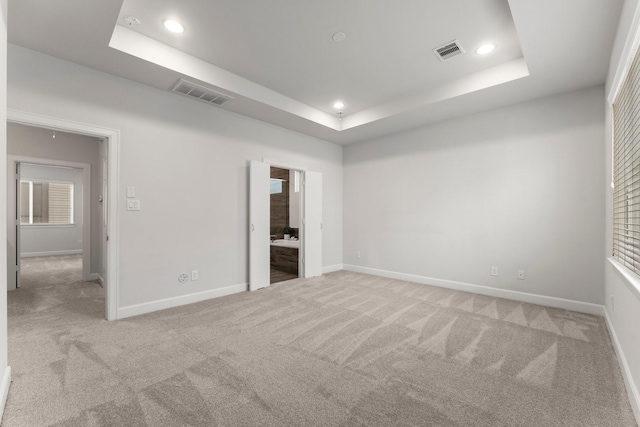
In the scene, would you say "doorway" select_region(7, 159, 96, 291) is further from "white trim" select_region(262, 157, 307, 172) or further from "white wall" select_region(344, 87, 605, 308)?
"white wall" select_region(344, 87, 605, 308)

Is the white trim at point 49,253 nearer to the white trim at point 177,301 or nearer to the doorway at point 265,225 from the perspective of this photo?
the white trim at point 177,301

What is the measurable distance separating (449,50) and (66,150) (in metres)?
6.00

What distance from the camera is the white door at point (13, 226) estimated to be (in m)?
4.13

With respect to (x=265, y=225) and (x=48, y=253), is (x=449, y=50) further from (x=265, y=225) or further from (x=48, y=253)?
(x=48, y=253)

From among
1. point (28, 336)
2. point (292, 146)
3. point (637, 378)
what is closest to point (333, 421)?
point (637, 378)

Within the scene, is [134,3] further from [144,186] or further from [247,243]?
[247,243]

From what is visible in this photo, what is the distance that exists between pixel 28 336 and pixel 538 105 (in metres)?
5.92

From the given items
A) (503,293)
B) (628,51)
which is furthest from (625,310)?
(503,293)

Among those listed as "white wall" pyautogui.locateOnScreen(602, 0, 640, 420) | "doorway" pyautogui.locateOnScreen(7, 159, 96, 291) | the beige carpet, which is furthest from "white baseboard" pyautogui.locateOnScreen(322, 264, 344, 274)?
"doorway" pyautogui.locateOnScreen(7, 159, 96, 291)

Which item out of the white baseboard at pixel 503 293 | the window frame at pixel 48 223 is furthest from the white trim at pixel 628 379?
the window frame at pixel 48 223

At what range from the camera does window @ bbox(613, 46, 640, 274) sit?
1.79 m

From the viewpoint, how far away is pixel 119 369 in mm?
2002

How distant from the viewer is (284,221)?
7.26m

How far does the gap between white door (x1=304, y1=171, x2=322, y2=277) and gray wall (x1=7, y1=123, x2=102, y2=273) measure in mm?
3459
